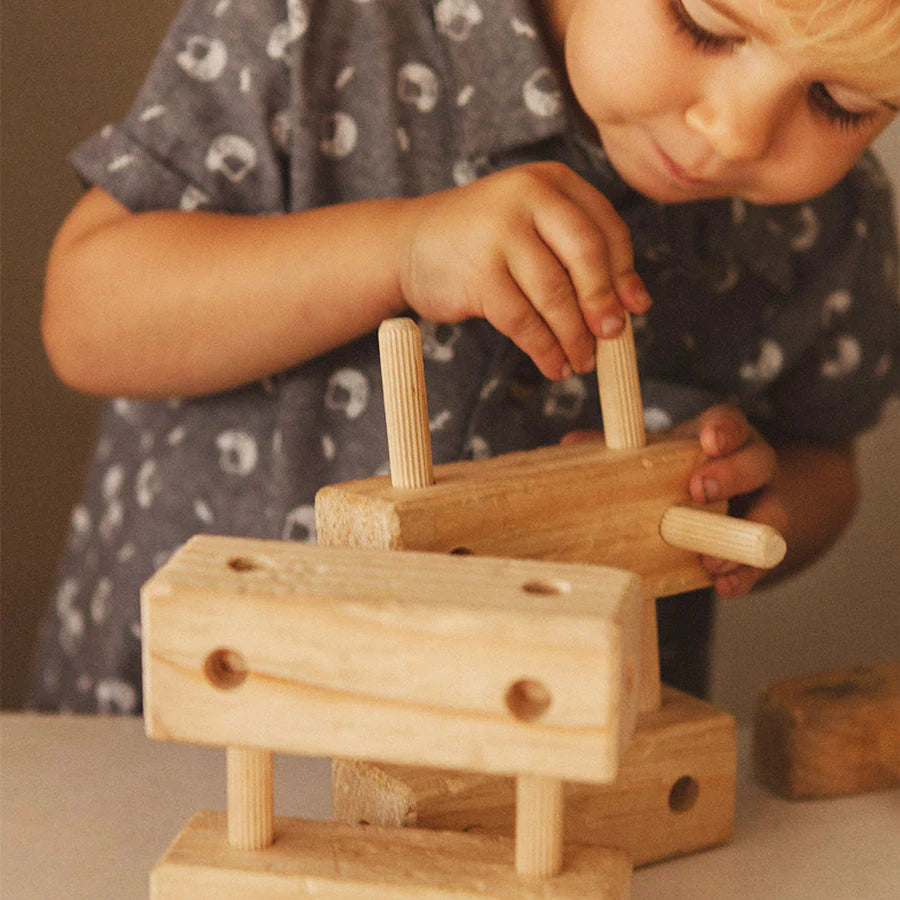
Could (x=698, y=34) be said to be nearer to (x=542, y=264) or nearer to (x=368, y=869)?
(x=542, y=264)

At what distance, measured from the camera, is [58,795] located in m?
0.46

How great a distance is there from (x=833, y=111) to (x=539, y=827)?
0.32 metres

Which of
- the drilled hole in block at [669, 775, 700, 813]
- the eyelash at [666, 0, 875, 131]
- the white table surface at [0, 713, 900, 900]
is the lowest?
the white table surface at [0, 713, 900, 900]

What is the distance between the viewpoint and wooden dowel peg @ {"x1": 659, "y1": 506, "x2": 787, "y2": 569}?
38 cm

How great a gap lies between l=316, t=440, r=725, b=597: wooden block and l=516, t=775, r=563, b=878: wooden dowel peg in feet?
0.24

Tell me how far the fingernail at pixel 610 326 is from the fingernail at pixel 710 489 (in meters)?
0.06

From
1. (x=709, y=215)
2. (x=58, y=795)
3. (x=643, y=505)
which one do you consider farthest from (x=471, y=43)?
(x=58, y=795)

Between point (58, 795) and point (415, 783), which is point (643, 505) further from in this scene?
point (58, 795)

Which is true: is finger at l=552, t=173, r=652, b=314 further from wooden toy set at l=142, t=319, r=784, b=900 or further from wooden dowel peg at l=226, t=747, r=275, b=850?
wooden dowel peg at l=226, t=747, r=275, b=850

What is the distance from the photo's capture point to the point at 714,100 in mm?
451

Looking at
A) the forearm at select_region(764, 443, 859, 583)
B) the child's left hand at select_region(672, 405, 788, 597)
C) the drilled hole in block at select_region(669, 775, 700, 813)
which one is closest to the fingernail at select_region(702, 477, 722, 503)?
the child's left hand at select_region(672, 405, 788, 597)

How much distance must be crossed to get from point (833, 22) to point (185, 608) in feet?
0.94

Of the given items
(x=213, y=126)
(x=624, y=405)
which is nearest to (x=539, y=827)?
(x=624, y=405)

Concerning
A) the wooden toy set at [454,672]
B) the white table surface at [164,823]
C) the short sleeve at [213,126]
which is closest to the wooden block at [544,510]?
the wooden toy set at [454,672]
